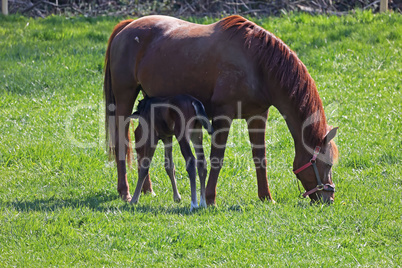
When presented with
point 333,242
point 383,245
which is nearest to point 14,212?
point 333,242

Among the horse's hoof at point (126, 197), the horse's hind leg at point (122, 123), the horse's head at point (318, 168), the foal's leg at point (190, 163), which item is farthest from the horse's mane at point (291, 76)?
the horse's hoof at point (126, 197)

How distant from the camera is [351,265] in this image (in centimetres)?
499

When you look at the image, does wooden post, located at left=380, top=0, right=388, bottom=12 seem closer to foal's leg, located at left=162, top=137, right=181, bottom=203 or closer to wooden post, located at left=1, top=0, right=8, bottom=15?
wooden post, located at left=1, top=0, right=8, bottom=15

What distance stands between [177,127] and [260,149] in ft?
3.78

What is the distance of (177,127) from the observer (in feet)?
21.1

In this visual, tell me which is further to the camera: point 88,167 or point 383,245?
point 88,167

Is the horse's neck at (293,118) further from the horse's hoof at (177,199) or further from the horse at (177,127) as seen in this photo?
the horse's hoof at (177,199)

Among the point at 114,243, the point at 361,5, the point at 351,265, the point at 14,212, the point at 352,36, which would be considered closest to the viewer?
the point at 351,265

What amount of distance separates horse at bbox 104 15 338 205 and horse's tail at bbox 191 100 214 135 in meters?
0.20

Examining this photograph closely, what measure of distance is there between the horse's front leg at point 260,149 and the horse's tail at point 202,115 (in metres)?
0.80

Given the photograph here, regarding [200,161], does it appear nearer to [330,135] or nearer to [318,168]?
[318,168]

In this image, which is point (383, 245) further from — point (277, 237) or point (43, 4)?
point (43, 4)

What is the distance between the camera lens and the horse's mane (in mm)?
6355

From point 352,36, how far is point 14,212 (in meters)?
8.21
